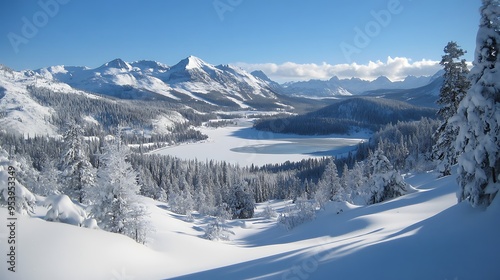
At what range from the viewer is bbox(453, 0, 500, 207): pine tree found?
10.0 metres

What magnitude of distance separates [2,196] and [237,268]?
37.6 ft

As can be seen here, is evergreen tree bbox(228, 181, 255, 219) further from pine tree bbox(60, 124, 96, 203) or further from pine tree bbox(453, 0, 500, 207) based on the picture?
pine tree bbox(453, 0, 500, 207)

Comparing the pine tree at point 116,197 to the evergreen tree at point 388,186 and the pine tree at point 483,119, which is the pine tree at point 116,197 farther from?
the evergreen tree at point 388,186

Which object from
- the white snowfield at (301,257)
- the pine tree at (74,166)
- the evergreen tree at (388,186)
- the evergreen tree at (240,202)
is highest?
the pine tree at (74,166)

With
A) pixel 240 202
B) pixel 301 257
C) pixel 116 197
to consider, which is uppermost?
pixel 116 197

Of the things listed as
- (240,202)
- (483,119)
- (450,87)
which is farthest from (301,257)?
(240,202)

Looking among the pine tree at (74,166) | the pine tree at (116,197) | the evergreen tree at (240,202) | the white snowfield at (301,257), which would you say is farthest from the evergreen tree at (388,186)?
the evergreen tree at (240,202)

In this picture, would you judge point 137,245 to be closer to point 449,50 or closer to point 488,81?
point 488,81

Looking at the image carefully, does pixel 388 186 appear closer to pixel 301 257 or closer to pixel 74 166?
pixel 301 257

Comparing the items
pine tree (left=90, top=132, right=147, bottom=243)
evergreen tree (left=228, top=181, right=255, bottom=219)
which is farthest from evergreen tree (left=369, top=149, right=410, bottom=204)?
evergreen tree (left=228, top=181, right=255, bottom=219)

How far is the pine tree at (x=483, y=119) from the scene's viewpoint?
10000 mm

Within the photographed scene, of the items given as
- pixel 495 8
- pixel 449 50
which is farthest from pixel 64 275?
pixel 449 50

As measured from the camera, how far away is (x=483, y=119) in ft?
33.2

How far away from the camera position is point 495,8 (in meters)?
10.6
